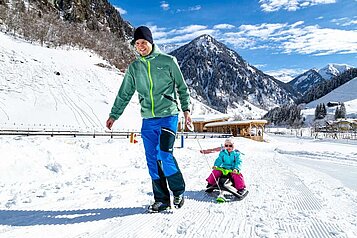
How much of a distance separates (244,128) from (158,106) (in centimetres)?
4665

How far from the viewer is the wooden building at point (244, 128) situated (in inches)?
1815

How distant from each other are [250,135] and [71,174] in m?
41.7

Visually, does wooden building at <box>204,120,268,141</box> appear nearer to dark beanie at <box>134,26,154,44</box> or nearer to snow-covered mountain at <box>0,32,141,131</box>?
snow-covered mountain at <box>0,32,141,131</box>

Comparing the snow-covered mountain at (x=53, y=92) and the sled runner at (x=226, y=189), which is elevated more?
the snow-covered mountain at (x=53, y=92)

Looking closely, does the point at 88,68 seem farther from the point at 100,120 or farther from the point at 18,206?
the point at 18,206

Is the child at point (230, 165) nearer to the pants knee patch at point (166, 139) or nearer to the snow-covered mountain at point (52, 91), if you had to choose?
the pants knee patch at point (166, 139)

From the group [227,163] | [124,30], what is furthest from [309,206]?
[124,30]

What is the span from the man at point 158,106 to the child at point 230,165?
1.50 m

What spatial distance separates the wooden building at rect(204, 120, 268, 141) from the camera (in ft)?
151

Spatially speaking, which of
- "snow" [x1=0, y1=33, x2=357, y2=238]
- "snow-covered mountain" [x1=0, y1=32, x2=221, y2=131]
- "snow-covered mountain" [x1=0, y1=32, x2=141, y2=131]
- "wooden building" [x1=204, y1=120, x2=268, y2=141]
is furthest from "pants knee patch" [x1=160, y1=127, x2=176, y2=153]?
"wooden building" [x1=204, y1=120, x2=268, y2=141]

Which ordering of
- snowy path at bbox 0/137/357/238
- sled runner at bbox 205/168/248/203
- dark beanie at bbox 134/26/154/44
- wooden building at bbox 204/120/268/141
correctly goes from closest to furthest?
1. snowy path at bbox 0/137/357/238
2. dark beanie at bbox 134/26/154/44
3. sled runner at bbox 205/168/248/203
4. wooden building at bbox 204/120/268/141

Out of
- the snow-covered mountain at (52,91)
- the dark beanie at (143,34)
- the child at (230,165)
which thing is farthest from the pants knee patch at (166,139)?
the snow-covered mountain at (52,91)

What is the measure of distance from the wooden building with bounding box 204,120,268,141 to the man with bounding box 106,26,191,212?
140 ft

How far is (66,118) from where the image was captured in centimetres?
4856
